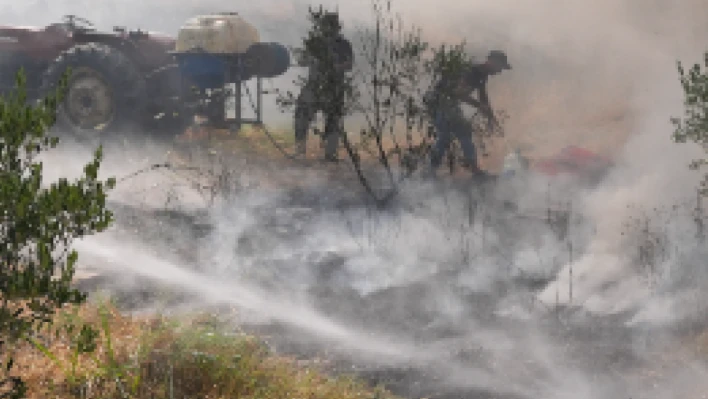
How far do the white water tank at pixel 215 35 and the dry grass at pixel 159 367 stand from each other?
8866 millimetres

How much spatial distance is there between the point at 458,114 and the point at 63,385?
278 inches

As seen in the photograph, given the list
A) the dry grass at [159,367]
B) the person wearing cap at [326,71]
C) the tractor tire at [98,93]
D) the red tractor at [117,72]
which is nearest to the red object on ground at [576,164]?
the person wearing cap at [326,71]

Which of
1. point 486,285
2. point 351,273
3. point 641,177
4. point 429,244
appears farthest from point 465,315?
point 641,177

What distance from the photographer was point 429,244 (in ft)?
27.6

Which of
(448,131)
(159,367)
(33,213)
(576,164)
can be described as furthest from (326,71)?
(33,213)

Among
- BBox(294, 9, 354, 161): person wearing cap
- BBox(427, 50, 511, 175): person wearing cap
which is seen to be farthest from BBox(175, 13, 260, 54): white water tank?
BBox(427, 50, 511, 175): person wearing cap

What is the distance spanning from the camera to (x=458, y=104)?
9.77 meters

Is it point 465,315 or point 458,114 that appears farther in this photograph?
point 458,114

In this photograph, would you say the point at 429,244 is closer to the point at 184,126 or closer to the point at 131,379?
the point at 131,379

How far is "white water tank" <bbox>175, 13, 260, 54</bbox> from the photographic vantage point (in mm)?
12812

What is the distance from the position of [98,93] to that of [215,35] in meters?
2.52

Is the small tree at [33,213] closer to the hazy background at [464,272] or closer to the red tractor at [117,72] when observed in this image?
the hazy background at [464,272]

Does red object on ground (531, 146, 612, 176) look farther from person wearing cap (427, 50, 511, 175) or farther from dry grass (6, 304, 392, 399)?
dry grass (6, 304, 392, 399)

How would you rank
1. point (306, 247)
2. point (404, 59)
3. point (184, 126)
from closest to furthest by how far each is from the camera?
point (306, 247), point (404, 59), point (184, 126)
